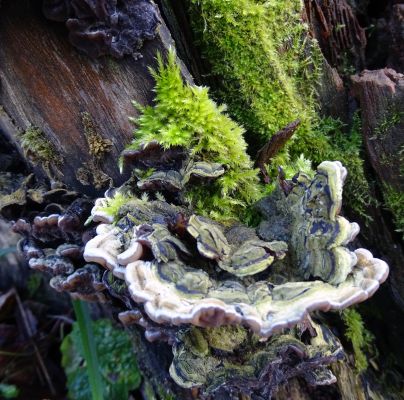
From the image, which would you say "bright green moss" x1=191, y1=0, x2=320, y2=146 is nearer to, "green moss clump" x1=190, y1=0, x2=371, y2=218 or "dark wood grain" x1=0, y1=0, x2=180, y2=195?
"green moss clump" x1=190, y1=0, x2=371, y2=218

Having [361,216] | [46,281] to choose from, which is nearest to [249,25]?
[361,216]

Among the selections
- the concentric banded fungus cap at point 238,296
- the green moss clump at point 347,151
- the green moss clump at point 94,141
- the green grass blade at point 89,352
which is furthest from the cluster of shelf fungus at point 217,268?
the green grass blade at point 89,352

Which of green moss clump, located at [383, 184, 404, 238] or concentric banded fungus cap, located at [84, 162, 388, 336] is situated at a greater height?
concentric banded fungus cap, located at [84, 162, 388, 336]

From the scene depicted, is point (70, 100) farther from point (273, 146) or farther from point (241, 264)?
point (241, 264)

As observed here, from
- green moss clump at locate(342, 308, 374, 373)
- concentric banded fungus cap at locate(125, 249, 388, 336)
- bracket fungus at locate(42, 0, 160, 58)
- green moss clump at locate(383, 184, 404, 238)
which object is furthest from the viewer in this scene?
green moss clump at locate(342, 308, 374, 373)

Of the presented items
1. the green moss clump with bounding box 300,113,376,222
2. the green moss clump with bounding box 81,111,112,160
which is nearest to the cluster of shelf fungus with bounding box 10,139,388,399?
the green moss clump with bounding box 81,111,112,160

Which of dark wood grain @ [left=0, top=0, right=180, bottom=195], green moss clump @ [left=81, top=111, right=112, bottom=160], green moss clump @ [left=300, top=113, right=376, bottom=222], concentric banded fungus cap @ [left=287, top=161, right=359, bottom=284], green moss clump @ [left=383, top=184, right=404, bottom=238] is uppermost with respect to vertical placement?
dark wood grain @ [left=0, top=0, right=180, bottom=195]
